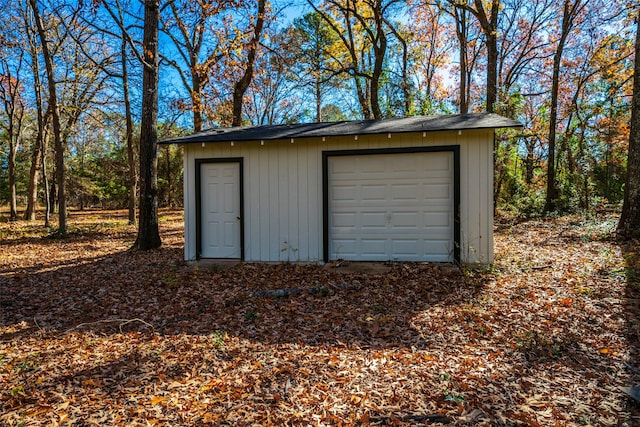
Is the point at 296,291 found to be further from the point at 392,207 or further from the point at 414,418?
the point at 414,418

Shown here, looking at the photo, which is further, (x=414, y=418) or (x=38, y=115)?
(x=38, y=115)

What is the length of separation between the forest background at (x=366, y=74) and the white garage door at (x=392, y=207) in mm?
6257

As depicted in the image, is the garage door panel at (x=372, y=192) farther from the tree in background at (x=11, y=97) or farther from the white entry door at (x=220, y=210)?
the tree in background at (x=11, y=97)

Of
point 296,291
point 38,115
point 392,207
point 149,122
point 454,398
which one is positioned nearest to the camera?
point 454,398

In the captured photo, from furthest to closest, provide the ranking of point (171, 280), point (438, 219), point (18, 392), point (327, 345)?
1. point (438, 219)
2. point (171, 280)
3. point (327, 345)
4. point (18, 392)

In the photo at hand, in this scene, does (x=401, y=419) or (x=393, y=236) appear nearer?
(x=401, y=419)

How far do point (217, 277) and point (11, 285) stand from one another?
3.33m

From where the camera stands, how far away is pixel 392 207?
6879 millimetres

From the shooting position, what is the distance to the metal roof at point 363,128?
20.5 feet

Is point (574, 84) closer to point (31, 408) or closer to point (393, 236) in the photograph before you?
point (393, 236)

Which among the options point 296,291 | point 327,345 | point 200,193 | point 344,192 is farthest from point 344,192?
point 327,345

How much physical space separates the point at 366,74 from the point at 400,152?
335 inches

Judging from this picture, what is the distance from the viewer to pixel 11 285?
6.00 meters

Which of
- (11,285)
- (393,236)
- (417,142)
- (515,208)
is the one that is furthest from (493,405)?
(515,208)
